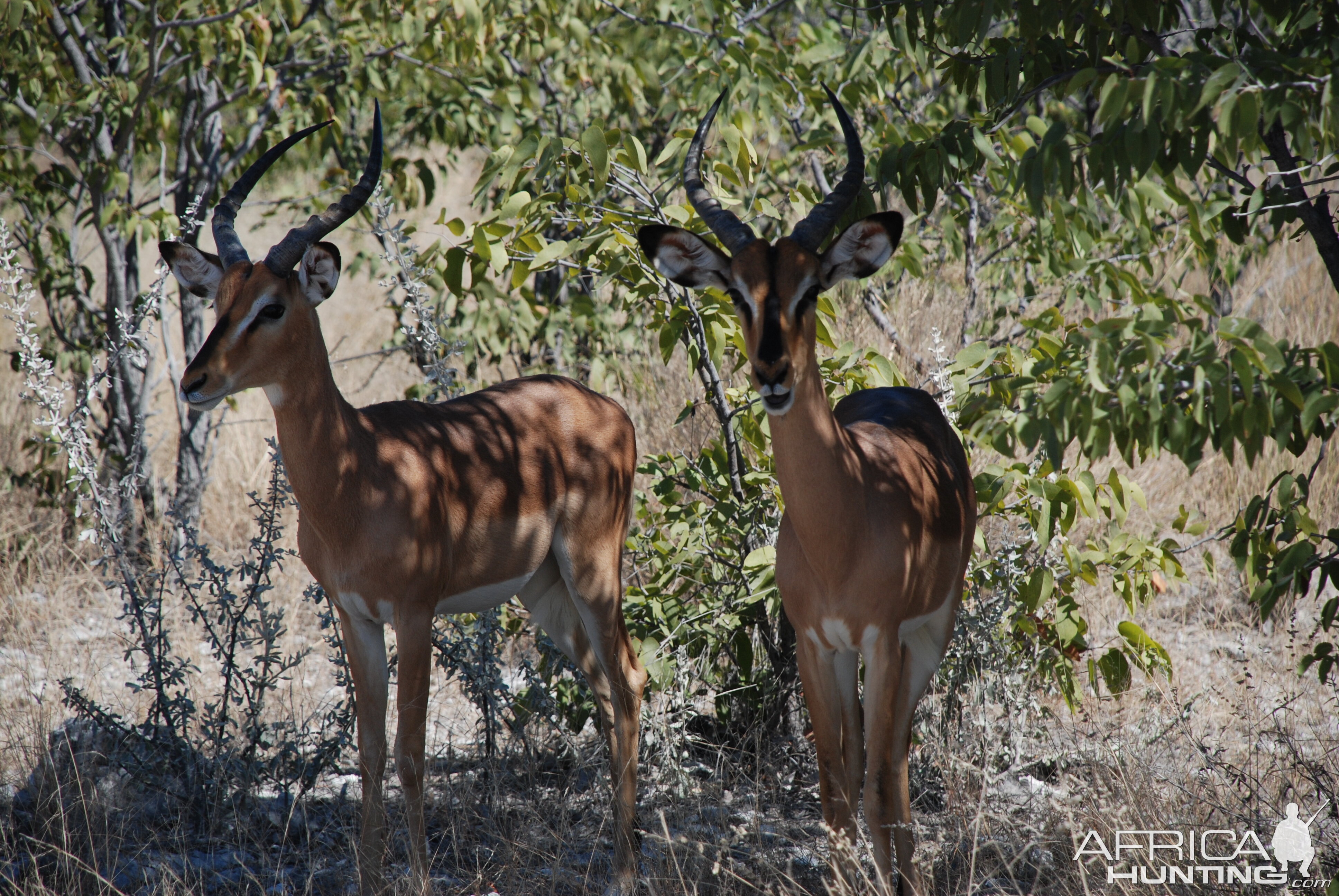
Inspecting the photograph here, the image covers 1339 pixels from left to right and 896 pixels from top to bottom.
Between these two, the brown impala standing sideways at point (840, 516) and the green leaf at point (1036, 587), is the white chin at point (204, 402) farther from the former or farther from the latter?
the green leaf at point (1036, 587)

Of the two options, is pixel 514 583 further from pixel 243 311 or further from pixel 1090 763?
pixel 1090 763

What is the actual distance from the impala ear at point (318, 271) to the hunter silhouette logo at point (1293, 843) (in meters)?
3.27

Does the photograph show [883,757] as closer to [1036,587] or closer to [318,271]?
[1036,587]

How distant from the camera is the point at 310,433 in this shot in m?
3.67

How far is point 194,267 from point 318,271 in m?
0.52

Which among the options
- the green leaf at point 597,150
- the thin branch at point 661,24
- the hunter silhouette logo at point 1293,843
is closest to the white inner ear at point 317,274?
the green leaf at point 597,150

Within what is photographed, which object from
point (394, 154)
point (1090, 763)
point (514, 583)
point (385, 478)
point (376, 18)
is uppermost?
Result: point (394, 154)

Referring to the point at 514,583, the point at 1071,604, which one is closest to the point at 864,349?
the point at 1071,604

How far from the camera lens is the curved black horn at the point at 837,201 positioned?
3328mm

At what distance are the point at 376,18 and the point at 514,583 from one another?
4235 mm

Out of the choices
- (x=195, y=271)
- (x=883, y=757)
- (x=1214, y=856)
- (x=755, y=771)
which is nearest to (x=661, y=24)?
→ (x=195, y=271)

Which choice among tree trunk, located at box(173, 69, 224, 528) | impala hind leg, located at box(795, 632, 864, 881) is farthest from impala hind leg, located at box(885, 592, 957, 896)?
tree trunk, located at box(173, 69, 224, 528)

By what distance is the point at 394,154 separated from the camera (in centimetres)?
1484

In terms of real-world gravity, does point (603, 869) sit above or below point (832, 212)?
below
